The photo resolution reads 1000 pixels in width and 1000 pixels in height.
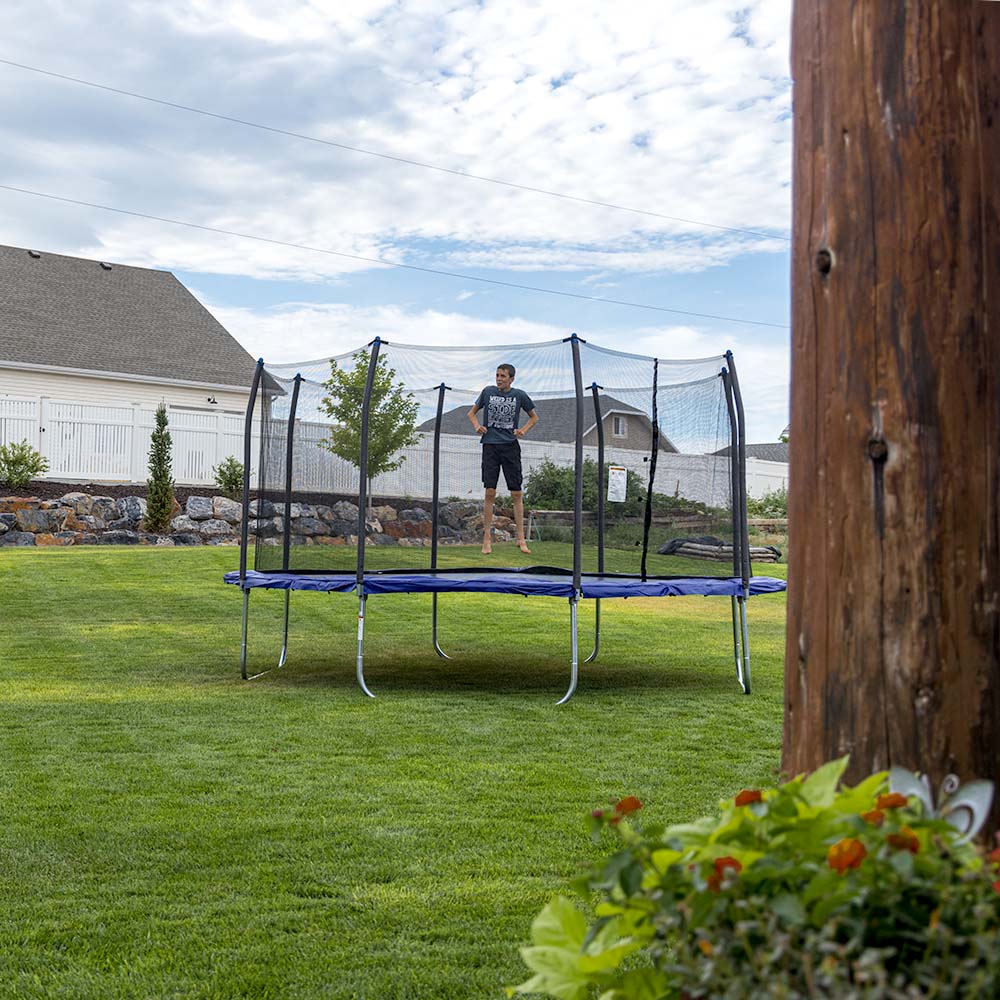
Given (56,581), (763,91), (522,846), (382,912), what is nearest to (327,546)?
(522,846)

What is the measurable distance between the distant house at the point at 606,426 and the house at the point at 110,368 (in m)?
11.9

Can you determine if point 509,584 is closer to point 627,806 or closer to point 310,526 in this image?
point 310,526

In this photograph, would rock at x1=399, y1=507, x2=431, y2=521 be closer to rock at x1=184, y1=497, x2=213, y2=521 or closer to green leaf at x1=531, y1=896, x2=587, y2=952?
green leaf at x1=531, y1=896, x2=587, y2=952

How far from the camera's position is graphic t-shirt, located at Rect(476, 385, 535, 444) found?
26.9 feet

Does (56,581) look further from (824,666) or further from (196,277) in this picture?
(196,277)

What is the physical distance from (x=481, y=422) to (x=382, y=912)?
5.49 metres

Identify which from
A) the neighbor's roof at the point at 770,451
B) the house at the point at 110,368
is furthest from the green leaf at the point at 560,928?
the neighbor's roof at the point at 770,451

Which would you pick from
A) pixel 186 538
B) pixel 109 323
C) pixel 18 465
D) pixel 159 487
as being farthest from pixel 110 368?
pixel 186 538

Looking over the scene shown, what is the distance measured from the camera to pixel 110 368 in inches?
894

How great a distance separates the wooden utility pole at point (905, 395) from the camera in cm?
157

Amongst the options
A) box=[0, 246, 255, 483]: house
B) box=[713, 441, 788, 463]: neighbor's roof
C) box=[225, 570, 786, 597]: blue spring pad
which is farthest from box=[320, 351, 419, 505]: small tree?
box=[713, 441, 788, 463]: neighbor's roof

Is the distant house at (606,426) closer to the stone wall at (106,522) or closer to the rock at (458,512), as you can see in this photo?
the rock at (458,512)

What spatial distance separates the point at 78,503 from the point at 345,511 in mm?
10593

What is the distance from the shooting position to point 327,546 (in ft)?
26.3
